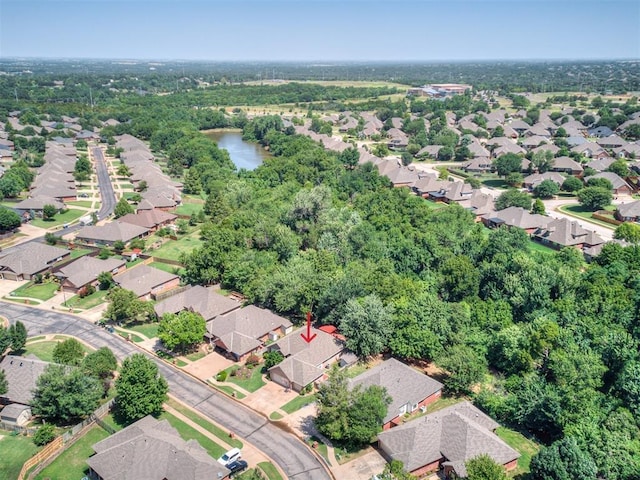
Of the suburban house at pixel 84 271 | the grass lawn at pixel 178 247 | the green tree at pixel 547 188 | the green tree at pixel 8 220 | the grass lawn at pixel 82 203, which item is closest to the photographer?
the suburban house at pixel 84 271

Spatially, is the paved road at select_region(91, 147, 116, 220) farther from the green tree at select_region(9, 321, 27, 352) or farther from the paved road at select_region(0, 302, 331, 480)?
the green tree at select_region(9, 321, 27, 352)

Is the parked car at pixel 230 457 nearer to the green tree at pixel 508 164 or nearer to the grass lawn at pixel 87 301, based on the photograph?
the grass lawn at pixel 87 301

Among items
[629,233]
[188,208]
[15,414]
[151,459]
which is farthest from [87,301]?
[629,233]

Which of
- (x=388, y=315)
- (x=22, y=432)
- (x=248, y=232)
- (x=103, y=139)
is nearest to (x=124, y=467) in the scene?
(x=22, y=432)

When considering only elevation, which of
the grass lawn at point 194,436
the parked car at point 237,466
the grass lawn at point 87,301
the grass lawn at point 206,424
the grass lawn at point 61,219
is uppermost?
the grass lawn at point 61,219

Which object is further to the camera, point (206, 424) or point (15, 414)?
point (206, 424)

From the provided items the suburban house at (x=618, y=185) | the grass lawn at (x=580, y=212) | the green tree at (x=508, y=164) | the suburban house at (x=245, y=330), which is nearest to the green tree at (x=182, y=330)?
the suburban house at (x=245, y=330)

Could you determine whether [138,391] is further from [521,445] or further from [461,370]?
[521,445]
